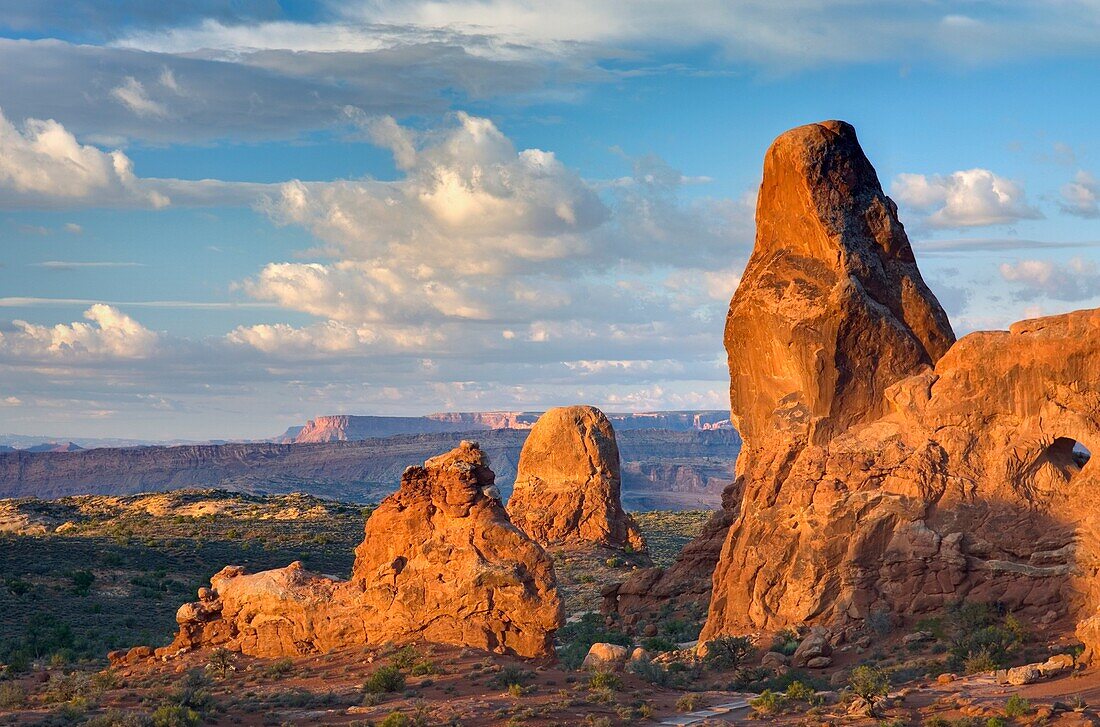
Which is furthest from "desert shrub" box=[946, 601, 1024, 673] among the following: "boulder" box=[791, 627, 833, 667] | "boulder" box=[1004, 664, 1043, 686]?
"boulder" box=[791, 627, 833, 667]

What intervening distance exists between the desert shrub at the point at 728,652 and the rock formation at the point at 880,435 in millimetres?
1309

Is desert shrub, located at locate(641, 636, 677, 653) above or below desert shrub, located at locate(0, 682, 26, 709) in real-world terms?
below

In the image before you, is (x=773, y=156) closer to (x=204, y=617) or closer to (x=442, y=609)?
(x=442, y=609)

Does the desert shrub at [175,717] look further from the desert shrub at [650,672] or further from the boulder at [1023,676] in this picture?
the boulder at [1023,676]

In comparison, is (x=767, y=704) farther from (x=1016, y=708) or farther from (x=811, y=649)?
(x=811, y=649)

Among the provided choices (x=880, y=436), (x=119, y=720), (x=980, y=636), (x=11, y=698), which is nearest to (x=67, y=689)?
(x=11, y=698)

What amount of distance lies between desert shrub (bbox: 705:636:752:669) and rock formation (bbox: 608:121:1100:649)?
1.31 metres

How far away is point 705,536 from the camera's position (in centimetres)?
3566

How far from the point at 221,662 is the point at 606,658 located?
7.00 m

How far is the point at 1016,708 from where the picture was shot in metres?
19.5

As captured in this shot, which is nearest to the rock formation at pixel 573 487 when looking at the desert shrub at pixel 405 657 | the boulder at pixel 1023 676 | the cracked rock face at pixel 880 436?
the cracked rock face at pixel 880 436

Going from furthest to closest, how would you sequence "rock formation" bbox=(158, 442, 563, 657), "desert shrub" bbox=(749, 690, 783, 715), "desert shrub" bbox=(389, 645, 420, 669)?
"rock formation" bbox=(158, 442, 563, 657), "desert shrub" bbox=(389, 645, 420, 669), "desert shrub" bbox=(749, 690, 783, 715)

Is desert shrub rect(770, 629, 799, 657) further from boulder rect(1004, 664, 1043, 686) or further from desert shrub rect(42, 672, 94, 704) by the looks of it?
desert shrub rect(42, 672, 94, 704)

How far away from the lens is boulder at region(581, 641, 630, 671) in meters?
23.8
